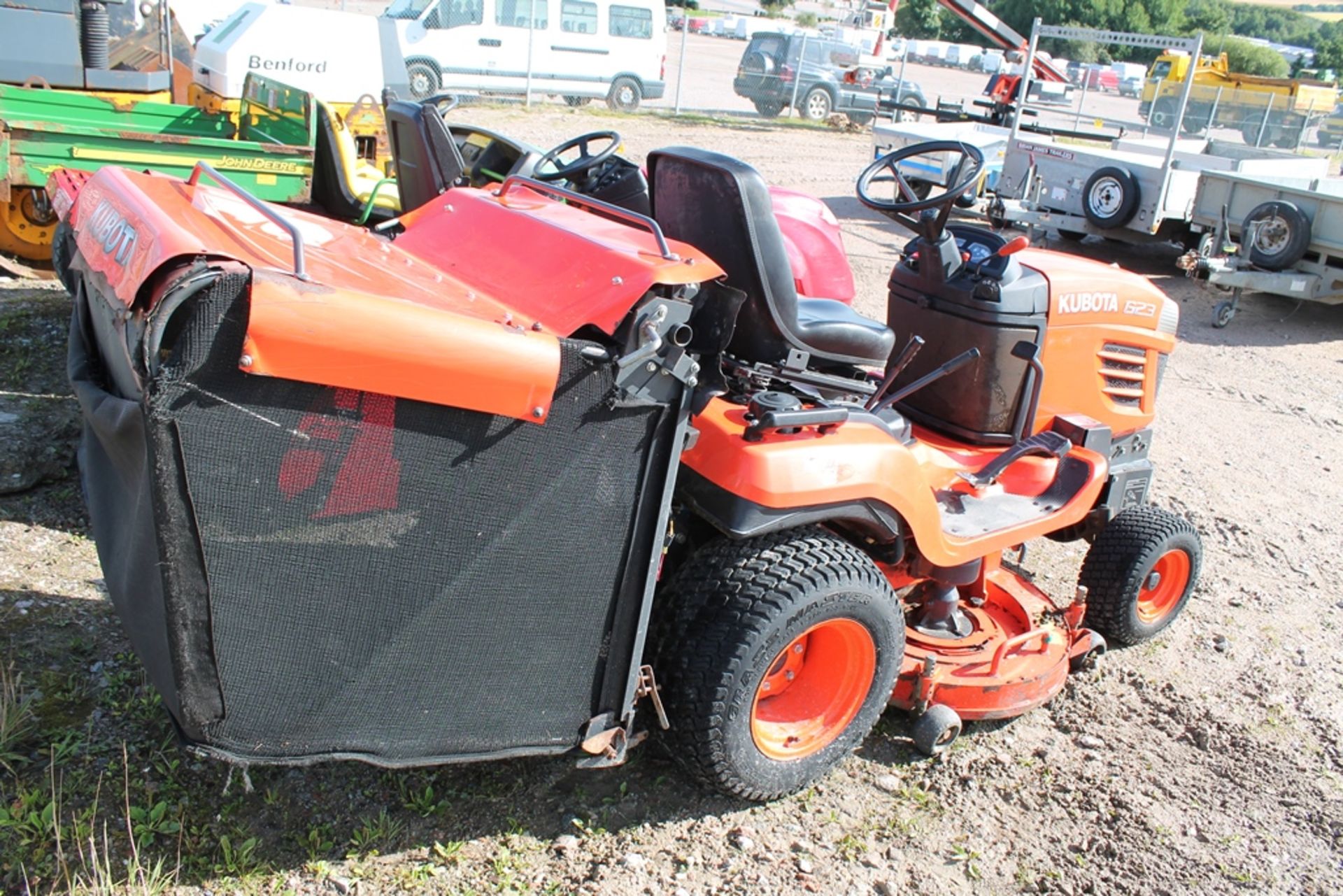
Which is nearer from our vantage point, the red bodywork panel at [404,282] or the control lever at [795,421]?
the red bodywork panel at [404,282]

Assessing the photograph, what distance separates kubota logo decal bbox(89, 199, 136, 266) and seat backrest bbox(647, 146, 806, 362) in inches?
53.3

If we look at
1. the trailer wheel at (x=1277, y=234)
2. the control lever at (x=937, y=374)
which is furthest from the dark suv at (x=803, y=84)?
the control lever at (x=937, y=374)

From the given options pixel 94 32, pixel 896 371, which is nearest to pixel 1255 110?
pixel 94 32

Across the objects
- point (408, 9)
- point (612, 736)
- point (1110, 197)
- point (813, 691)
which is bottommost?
point (813, 691)

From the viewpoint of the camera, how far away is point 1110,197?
1019 centimetres

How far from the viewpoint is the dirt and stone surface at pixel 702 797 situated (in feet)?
8.63

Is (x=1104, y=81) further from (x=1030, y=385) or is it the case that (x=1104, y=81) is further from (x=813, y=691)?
(x=813, y=691)

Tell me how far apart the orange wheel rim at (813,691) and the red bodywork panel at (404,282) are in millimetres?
1122

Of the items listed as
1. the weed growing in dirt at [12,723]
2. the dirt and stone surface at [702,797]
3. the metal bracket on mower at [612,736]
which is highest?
the metal bracket on mower at [612,736]

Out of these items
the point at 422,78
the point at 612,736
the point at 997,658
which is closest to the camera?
the point at 612,736

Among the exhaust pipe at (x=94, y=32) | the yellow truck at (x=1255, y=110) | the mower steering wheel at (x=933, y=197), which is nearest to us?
the mower steering wheel at (x=933, y=197)

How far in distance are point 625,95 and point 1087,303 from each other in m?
15.0

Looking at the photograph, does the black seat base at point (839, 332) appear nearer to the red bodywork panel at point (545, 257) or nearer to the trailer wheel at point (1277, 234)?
the red bodywork panel at point (545, 257)

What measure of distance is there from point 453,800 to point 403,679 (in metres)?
0.72
